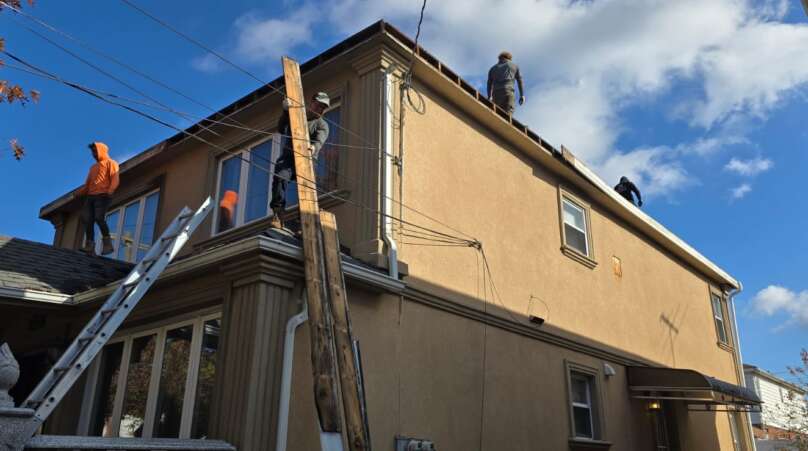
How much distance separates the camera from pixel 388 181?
8.37 meters

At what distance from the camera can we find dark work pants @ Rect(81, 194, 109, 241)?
32.5 ft

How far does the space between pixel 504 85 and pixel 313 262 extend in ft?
24.8

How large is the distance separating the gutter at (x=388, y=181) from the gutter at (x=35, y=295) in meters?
3.91

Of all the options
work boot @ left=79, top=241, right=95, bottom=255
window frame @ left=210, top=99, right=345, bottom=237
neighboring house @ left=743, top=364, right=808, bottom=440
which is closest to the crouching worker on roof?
window frame @ left=210, top=99, right=345, bottom=237

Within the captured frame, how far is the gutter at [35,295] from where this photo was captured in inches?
302

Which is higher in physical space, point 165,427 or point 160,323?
point 160,323

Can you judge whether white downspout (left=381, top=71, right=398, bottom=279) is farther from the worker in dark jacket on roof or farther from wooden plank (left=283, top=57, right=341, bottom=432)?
the worker in dark jacket on roof

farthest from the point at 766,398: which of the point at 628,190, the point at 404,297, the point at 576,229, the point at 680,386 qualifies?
the point at 404,297

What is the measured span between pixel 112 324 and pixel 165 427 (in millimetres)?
2074

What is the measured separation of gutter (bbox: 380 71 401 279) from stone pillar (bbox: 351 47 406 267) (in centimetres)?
4

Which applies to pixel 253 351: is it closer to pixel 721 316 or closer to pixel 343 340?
pixel 343 340

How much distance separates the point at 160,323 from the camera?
26.0 feet

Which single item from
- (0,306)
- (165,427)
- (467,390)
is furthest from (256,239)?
(0,306)

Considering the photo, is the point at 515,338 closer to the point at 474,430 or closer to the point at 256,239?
the point at 474,430
